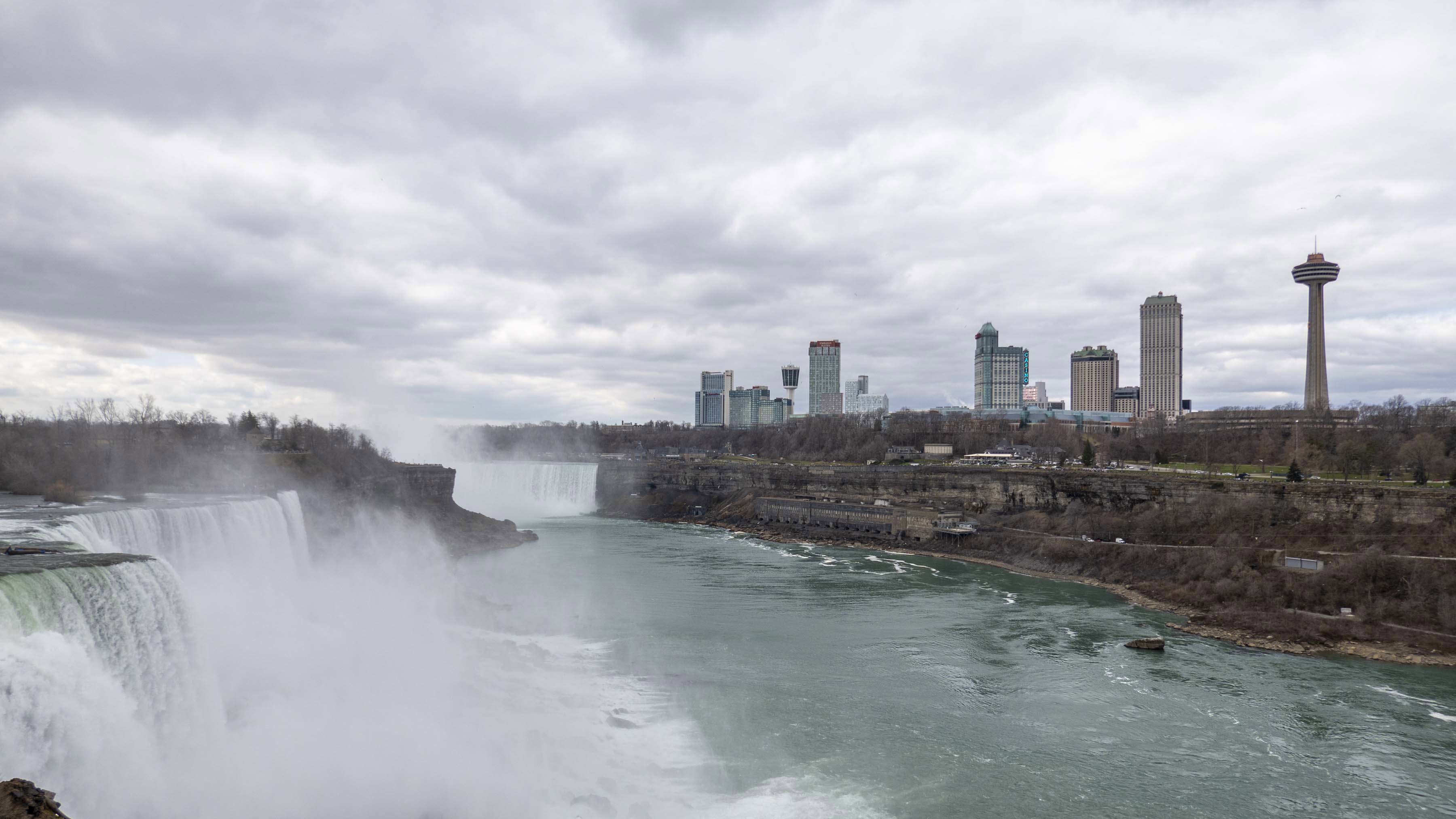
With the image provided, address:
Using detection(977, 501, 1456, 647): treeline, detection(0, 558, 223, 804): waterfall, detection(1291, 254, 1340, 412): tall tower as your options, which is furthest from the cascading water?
detection(1291, 254, 1340, 412): tall tower

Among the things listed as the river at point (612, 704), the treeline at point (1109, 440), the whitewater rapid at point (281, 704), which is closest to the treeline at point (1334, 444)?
the treeline at point (1109, 440)

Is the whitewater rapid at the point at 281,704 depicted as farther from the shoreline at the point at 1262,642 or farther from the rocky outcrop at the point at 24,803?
the shoreline at the point at 1262,642

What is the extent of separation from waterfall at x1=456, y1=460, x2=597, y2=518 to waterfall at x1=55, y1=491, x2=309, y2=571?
163 ft

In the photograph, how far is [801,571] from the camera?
43469 millimetres

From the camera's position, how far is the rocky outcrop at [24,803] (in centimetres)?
774

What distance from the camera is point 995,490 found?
55.8 metres

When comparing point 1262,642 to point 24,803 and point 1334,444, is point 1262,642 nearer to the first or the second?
point 24,803

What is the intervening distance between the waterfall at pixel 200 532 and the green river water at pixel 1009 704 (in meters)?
8.56

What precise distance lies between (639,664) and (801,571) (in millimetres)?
21306

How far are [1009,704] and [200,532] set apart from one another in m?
23.4

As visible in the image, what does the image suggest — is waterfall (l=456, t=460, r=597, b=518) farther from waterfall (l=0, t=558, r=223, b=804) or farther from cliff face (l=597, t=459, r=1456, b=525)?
waterfall (l=0, t=558, r=223, b=804)

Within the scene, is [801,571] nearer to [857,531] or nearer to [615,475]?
[857,531]

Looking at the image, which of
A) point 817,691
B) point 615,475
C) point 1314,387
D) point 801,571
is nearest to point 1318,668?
point 817,691

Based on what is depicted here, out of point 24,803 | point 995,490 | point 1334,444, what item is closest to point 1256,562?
point 995,490
